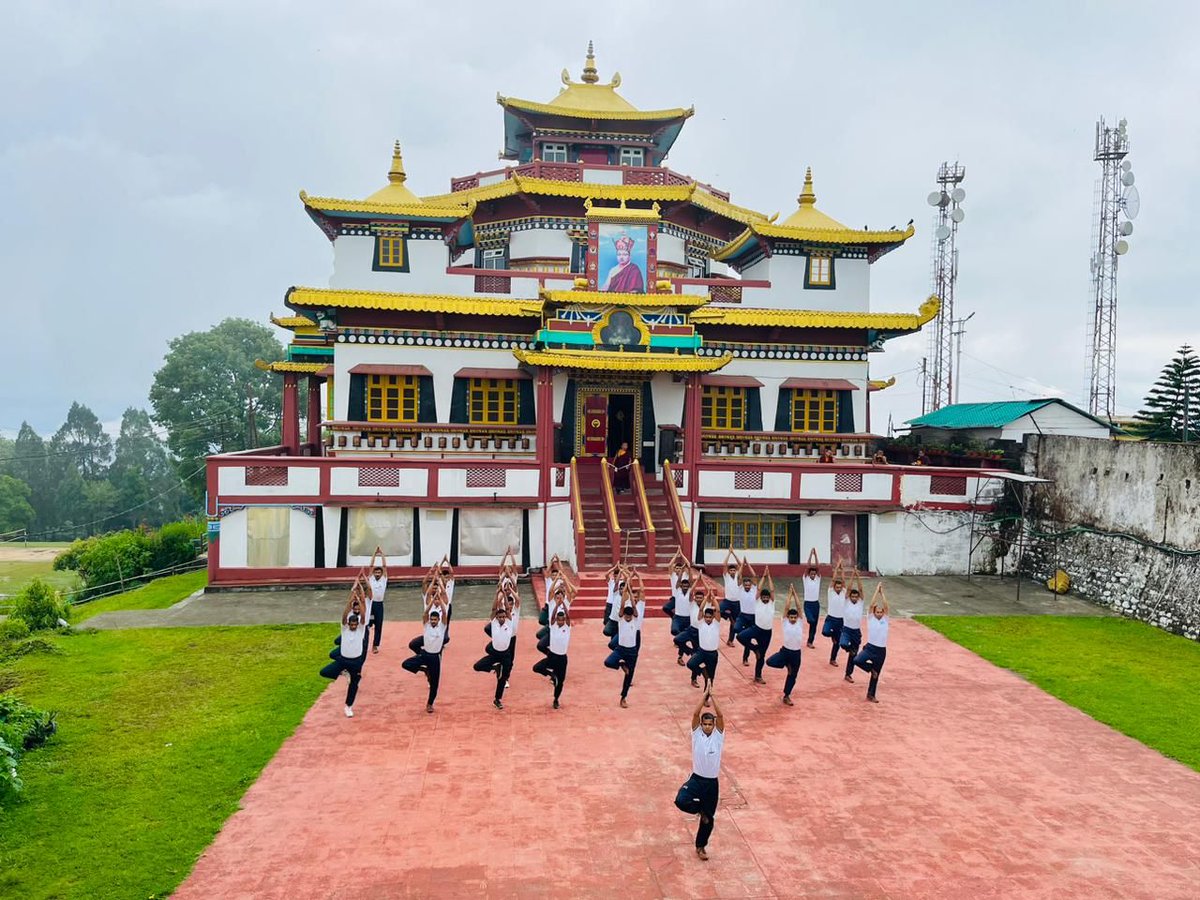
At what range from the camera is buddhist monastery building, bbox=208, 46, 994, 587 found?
19.7 metres

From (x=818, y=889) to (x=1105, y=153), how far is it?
3258 cm

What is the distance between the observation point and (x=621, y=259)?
21.5m

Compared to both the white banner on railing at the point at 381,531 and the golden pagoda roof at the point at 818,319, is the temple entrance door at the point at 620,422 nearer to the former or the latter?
the golden pagoda roof at the point at 818,319

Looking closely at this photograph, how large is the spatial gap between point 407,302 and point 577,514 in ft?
25.3

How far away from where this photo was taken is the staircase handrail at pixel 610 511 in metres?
18.3

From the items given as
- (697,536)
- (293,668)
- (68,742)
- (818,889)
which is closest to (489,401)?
(697,536)

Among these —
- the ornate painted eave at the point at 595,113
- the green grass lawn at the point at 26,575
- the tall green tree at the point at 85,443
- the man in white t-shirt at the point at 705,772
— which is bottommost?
the green grass lawn at the point at 26,575

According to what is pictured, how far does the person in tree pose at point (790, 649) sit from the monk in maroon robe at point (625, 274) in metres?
11.8

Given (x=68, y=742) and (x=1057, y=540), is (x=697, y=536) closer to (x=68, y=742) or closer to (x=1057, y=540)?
(x=1057, y=540)

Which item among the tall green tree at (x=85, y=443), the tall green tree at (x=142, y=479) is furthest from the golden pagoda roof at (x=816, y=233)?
the tall green tree at (x=85, y=443)

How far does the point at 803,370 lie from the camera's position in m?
24.4

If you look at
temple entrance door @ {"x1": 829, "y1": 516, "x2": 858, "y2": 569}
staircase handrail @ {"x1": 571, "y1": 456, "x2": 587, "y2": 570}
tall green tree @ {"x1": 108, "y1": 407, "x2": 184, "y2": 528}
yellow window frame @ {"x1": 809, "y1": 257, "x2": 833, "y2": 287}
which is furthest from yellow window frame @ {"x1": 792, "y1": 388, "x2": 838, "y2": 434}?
tall green tree @ {"x1": 108, "y1": 407, "x2": 184, "y2": 528}

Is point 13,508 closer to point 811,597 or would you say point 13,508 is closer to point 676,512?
point 676,512

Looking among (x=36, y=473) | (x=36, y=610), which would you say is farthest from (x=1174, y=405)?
(x=36, y=473)
